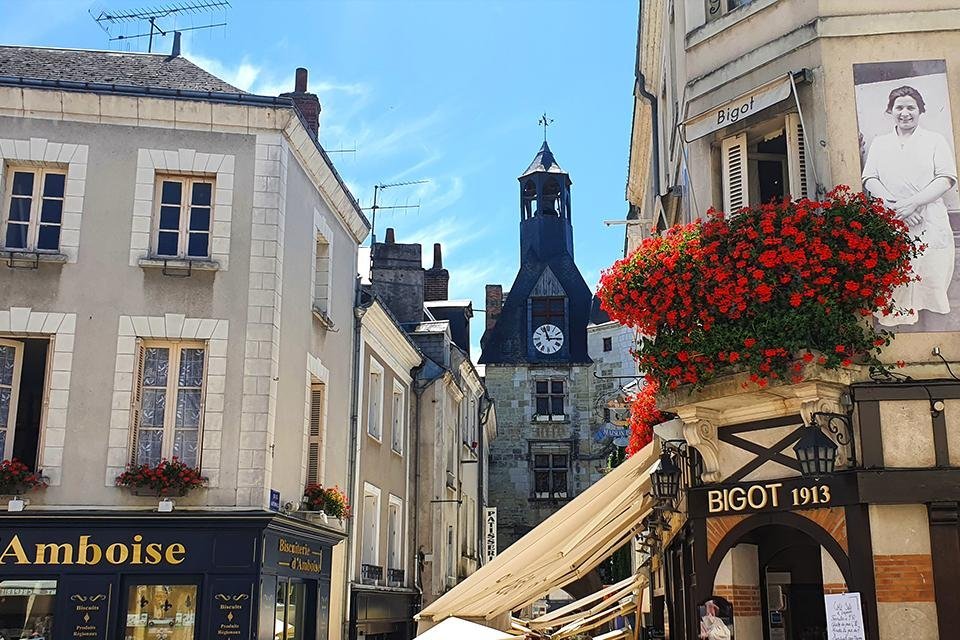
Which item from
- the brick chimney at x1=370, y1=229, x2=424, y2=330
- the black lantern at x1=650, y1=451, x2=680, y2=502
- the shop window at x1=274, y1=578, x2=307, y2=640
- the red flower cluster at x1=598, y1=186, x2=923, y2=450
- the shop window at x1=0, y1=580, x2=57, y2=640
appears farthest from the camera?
the brick chimney at x1=370, y1=229, x2=424, y2=330

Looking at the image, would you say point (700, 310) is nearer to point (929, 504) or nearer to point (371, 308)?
point (929, 504)

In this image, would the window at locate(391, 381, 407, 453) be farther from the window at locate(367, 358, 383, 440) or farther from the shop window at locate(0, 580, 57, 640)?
the shop window at locate(0, 580, 57, 640)

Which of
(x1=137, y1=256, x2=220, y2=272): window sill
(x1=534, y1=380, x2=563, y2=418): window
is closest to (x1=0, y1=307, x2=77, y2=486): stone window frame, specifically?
(x1=137, y1=256, x2=220, y2=272): window sill

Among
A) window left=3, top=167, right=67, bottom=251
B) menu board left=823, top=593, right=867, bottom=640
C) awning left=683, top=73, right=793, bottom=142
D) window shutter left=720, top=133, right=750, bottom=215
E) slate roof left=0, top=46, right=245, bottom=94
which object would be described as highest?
slate roof left=0, top=46, right=245, bottom=94

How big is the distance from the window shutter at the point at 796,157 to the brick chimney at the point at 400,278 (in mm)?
19042

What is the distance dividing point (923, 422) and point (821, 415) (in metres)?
0.84

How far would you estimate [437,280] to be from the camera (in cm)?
3562

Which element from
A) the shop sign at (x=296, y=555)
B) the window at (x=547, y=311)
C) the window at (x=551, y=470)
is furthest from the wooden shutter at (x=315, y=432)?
the window at (x=547, y=311)

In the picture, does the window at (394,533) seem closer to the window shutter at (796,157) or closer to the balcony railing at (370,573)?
the balcony railing at (370,573)

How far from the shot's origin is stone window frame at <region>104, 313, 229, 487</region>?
1336 centimetres

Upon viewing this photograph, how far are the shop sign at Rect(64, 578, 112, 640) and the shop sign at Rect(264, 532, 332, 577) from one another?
201 cm

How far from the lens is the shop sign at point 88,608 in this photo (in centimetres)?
1282

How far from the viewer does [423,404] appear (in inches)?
977

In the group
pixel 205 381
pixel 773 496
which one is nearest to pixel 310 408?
pixel 205 381
